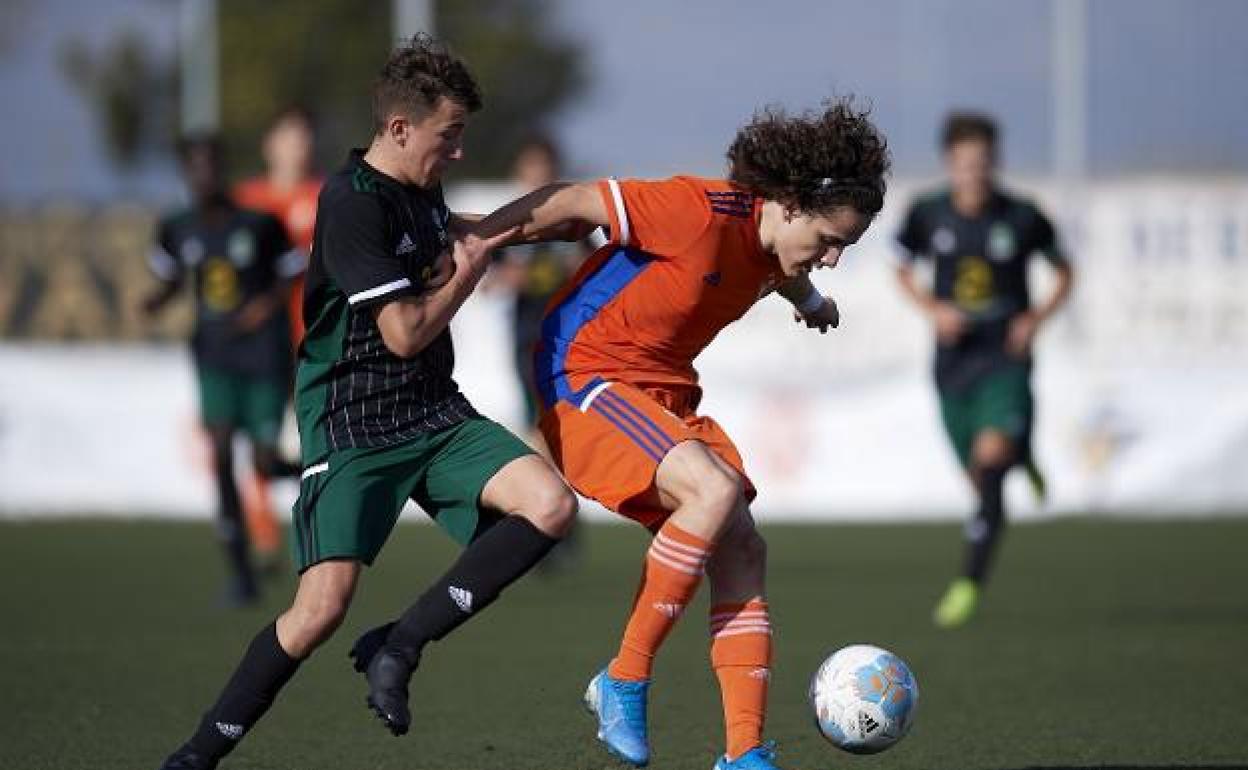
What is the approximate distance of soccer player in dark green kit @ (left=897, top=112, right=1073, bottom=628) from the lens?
10758 millimetres

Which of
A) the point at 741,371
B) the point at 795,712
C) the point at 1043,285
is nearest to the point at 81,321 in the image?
the point at 741,371

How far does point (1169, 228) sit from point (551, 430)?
472 inches

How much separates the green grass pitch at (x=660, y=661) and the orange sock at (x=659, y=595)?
478mm

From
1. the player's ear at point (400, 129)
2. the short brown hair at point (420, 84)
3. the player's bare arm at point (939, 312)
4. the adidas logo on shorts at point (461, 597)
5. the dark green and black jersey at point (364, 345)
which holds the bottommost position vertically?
the player's bare arm at point (939, 312)

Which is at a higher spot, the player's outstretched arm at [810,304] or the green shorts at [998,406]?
the player's outstretched arm at [810,304]

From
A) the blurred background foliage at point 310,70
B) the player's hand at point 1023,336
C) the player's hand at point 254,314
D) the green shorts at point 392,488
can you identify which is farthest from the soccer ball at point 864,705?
the blurred background foliage at point 310,70

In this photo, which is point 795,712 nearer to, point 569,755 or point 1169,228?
→ point 569,755

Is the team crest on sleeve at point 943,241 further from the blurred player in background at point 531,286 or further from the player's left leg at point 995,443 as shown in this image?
the blurred player in background at point 531,286

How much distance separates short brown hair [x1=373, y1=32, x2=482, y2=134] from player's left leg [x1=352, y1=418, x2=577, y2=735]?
0.89 metres

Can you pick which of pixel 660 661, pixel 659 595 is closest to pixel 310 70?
pixel 660 661

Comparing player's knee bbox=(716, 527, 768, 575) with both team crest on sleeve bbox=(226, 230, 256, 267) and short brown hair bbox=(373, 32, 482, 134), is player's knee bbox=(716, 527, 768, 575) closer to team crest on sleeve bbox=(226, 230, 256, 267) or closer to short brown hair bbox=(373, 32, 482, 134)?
short brown hair bbox=(373, 32, 482, 134)

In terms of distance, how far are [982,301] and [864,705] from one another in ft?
17.7

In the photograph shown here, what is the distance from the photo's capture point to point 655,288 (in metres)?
6.05

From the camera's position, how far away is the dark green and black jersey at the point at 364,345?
5.70m
